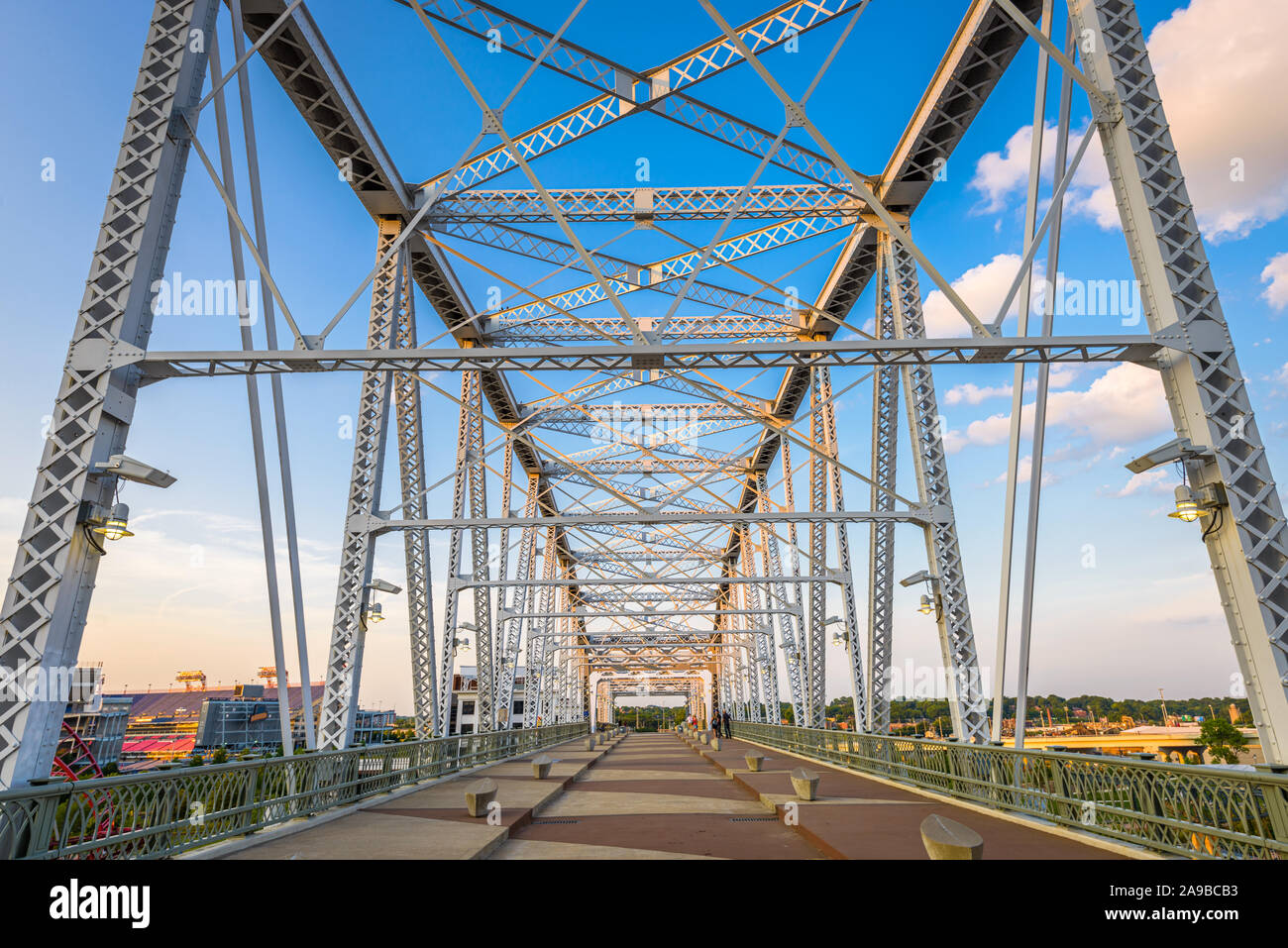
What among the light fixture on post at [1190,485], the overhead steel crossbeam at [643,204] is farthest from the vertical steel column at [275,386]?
the light fixture on post at [1190,485]

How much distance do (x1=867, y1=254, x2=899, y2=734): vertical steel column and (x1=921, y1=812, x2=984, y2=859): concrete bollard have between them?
12758mm

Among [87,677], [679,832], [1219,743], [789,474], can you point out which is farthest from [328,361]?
[1219,743]

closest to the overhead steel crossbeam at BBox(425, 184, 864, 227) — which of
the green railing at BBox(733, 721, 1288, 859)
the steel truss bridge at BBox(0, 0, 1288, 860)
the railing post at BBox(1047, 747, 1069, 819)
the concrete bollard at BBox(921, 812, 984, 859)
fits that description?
the steel truss bridge at BBox(0, 0, 1288, 860)

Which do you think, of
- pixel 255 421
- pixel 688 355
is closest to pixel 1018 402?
pixel 688 355

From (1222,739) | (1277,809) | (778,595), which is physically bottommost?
(1222,739)

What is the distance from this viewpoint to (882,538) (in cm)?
1934

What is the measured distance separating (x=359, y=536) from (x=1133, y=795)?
43.8 ft

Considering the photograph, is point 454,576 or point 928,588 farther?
point 454,576

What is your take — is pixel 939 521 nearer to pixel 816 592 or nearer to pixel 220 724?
pixel 816 592

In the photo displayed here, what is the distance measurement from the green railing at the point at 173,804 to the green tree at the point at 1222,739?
56.9 m

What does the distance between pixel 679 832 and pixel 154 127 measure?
456 inches

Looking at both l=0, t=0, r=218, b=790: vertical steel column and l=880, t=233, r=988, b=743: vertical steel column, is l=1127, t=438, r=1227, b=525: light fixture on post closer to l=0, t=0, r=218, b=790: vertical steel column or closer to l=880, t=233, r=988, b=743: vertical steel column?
l=880, t=233, r=988, b=743: vertical steel column

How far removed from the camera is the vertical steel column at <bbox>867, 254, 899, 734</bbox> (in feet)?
62.5
